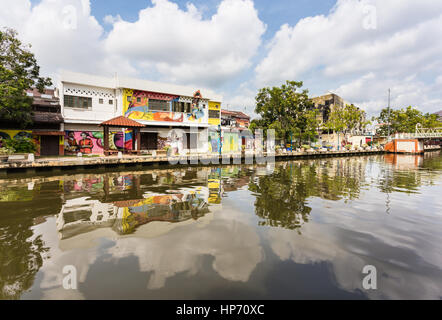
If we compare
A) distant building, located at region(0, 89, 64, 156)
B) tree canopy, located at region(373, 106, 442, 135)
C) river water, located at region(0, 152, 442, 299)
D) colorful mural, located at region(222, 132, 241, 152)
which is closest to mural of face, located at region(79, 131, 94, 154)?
distant building, located at region(0, 89, 64, 156)

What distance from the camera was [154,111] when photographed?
26.2 metres

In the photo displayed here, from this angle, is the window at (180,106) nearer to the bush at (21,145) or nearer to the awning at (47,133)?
the awning at (47,133)

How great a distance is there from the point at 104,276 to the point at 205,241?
2182 mm

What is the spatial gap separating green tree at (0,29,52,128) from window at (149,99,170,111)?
34.1 feet

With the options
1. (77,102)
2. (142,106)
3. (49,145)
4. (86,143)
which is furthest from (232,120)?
(49,145)

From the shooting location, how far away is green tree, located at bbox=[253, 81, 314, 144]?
106ft

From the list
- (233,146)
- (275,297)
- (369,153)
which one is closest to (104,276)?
(275,297)

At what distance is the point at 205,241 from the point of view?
5215mm

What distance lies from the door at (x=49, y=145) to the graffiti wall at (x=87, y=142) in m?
0.83

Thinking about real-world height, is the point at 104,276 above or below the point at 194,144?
below

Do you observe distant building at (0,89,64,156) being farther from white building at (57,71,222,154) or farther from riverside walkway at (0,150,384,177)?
riverside walkway at (0,150,384,177)

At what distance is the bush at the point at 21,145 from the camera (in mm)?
17698

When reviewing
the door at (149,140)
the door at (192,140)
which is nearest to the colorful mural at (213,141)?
the door at (192,140)

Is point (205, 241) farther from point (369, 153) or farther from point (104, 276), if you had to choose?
point (369, 153)
